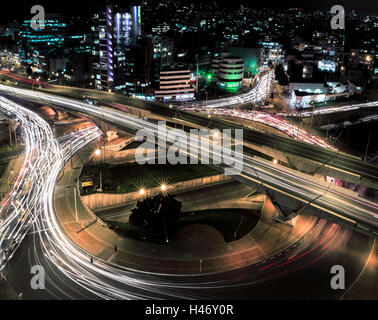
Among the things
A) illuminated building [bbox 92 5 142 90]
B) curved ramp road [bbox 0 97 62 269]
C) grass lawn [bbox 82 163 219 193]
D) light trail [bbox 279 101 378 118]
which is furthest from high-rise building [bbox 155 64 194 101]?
grass lawn [bbox 82 163 219 193]

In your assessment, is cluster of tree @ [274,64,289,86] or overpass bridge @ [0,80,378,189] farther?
cluster of tree @ [274,64,289,86]

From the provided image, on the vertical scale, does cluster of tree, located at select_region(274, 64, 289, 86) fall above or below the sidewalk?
above

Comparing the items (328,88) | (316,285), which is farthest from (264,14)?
(316,285)

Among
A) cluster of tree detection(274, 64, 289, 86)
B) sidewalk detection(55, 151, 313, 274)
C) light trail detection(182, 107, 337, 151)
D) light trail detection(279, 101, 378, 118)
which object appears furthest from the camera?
cluster of tree detection(274, 64, 289, 86)

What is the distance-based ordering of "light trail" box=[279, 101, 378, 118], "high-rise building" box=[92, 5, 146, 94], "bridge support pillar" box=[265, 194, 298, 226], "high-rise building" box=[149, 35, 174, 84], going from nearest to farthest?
"bridge support pillar" box=[265, 194, 298, 226]
"light trail" box=[279, 101, 378, 118]
"high-rise building" box=[92, 5, 146, 94]
"high-rise building" box=[149, 35, 174, 84]

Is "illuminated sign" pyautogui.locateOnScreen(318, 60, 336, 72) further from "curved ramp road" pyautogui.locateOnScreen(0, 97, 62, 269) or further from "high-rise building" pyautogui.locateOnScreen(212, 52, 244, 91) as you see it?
"curved ramp road" pyautogui.locateOnScreen(0, 97, 62, 269)
